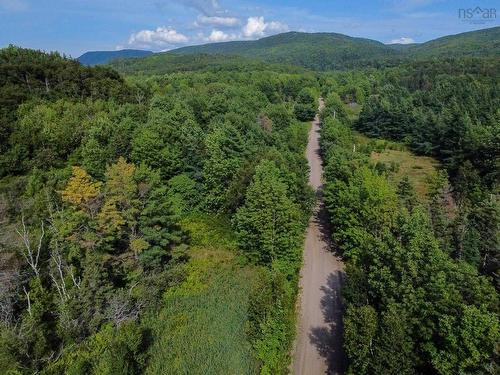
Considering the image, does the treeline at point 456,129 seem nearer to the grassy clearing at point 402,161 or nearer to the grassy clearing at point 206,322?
the grassy clearing at point 402,161

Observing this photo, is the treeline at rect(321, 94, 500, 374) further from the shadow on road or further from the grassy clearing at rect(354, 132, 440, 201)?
the grassy clearing at rect(354, 132, 440, 201)

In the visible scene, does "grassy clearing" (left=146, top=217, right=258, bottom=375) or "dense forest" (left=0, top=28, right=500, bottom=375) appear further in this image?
"grassy clearing" (left=146, top=217, right=258, bottom=375)

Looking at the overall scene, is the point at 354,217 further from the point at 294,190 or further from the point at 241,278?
the point at 241,278

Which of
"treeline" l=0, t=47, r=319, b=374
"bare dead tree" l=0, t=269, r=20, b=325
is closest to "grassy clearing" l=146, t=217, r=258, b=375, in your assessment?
"treeline" l=0, t=47, r=319, b=374

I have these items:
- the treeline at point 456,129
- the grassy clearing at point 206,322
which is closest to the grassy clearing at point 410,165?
the treeline at point 456,129

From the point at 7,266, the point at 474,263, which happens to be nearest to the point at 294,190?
the point at 474,263

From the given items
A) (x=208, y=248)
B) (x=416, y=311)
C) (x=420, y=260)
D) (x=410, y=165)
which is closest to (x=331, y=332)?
(x=416, y=311)
